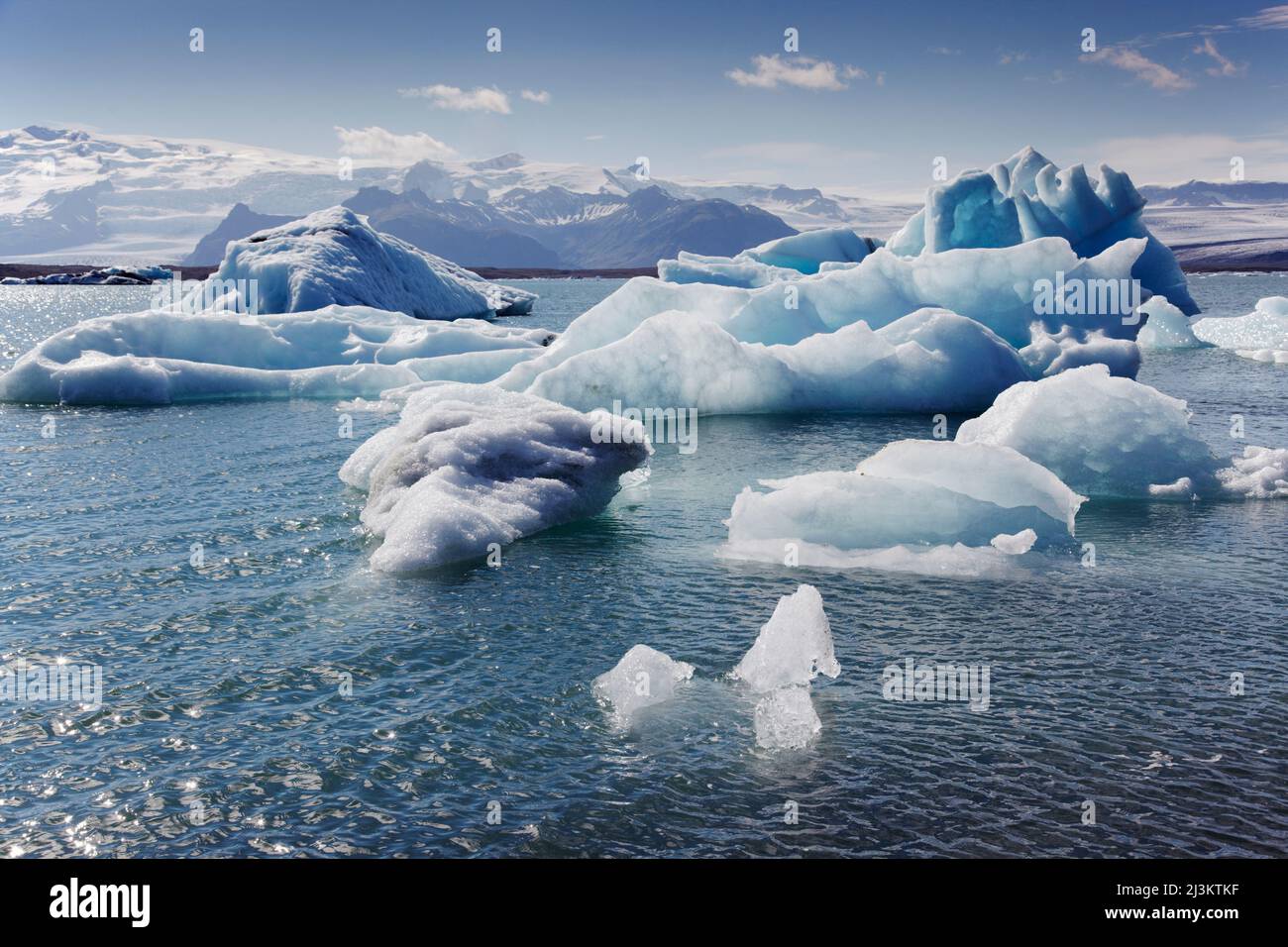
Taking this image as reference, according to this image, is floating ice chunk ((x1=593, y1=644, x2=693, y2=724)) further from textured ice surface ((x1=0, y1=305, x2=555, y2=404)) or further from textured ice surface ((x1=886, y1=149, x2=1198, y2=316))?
textured ice surface ((x1=886, y1=149, x2=1198, y2=316))

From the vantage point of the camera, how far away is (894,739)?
6.62 meters

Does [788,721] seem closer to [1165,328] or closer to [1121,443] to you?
[1121,443]

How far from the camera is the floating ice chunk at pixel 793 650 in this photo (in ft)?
24.3

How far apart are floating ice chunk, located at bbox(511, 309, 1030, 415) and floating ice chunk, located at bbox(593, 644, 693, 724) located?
42.5 ft

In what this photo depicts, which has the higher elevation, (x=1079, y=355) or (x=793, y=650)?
(x=1079, y=355)

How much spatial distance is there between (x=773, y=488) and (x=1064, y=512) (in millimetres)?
3880

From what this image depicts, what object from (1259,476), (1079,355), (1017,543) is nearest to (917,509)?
(1017,543)

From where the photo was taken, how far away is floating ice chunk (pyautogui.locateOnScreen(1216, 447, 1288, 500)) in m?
13.6

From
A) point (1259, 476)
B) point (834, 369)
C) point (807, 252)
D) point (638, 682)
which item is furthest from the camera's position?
point (807, 252)

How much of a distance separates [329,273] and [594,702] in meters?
33.1

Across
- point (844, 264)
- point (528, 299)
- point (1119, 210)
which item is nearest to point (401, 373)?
point (844, 264)

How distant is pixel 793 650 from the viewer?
7.45 meters

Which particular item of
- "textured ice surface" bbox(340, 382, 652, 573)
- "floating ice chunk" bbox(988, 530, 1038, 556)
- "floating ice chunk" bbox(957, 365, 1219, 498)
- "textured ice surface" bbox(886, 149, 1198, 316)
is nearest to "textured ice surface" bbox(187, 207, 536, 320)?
"textured ice surface" bbox(886, 149, 1198, 316)
